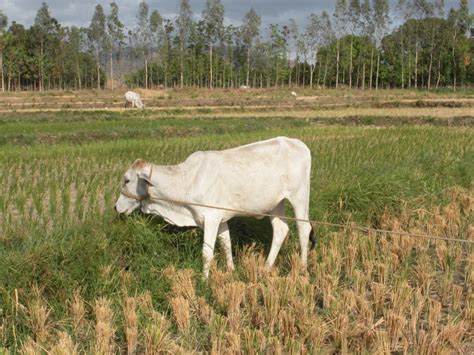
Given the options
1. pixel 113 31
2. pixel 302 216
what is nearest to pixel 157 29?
pixel 113 31

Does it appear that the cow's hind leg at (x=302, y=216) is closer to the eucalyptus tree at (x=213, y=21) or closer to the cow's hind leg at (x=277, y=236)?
the cow's hind leg at (x=277, y=236)

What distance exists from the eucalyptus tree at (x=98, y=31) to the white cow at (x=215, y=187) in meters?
53.6

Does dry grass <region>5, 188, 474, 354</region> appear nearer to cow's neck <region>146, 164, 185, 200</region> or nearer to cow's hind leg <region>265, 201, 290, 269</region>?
cow's hind leg <region>265, 201, 290, 269</region>

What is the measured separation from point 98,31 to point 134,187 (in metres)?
56.0

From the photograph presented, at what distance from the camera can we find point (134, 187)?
4.15 metres

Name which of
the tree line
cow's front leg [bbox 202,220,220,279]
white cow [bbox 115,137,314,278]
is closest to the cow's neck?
white cow [bbox 115,137,314,278]

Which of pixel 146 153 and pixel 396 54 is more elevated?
pixel 396 54

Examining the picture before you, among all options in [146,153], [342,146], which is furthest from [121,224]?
[342,146]

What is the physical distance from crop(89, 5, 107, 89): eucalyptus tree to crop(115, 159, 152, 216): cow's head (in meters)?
53.6

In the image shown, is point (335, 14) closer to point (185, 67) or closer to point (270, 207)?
point (185, 67)

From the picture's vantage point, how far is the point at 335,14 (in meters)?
54.1

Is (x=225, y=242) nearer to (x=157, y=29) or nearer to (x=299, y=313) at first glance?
(x=299, y=313)

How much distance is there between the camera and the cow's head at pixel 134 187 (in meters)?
4.07

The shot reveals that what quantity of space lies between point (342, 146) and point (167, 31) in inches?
1939
